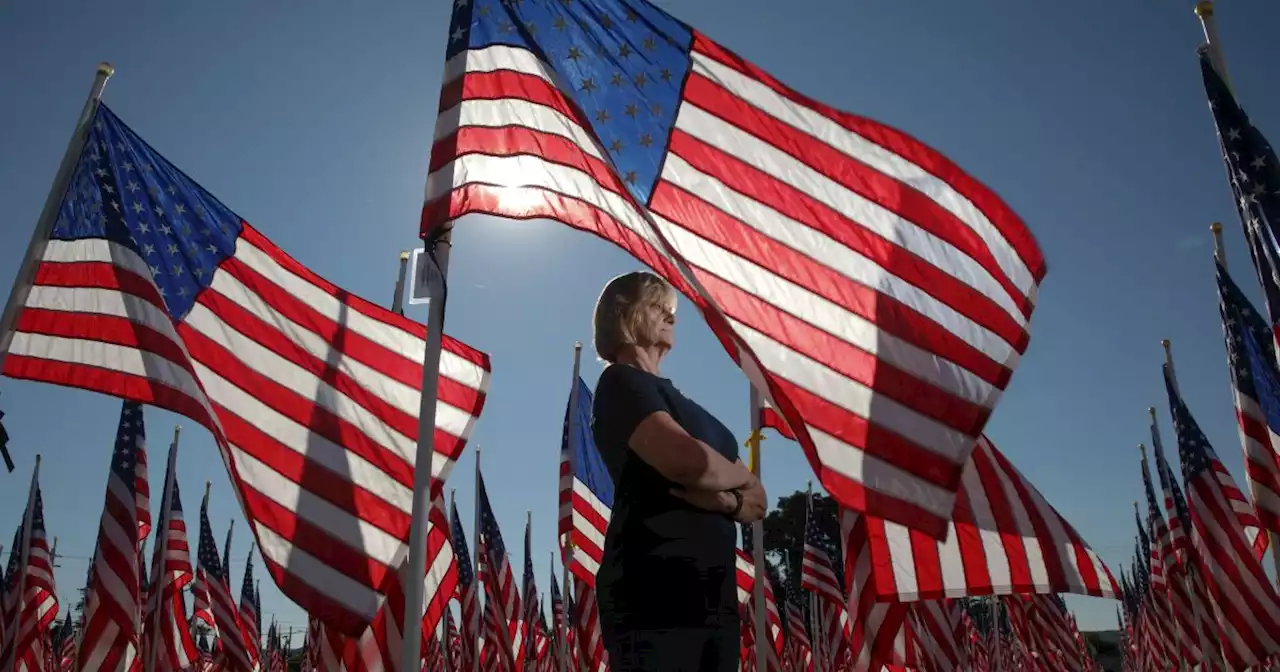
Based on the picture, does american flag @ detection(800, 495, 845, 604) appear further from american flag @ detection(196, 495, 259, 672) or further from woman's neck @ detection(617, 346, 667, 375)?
woman's neck @ detection(617, 346, 667, 375)

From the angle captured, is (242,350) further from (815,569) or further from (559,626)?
(815,569)

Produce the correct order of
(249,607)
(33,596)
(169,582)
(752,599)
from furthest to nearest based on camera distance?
(249,607) < (33,596) < (169,582) < (752,599)

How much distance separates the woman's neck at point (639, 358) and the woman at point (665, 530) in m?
0.10

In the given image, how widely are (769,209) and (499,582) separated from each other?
1724cm

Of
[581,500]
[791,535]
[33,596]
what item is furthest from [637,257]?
[791,535]

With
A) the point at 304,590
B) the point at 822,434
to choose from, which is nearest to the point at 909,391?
the point at 822,434

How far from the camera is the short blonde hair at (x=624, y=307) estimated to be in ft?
9.03

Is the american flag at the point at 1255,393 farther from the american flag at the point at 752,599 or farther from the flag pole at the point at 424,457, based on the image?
the flag pole at the point at 424,457

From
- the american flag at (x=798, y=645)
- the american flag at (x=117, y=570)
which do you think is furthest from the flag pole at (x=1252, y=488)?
the american flag at (x=798, y=645)

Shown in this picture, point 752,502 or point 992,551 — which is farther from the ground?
point 992,551

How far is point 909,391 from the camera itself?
414 centimetres

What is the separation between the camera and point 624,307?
9.14 feet

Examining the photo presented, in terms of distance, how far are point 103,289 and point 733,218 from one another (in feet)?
13.7

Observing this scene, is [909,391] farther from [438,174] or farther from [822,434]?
[438,174]
